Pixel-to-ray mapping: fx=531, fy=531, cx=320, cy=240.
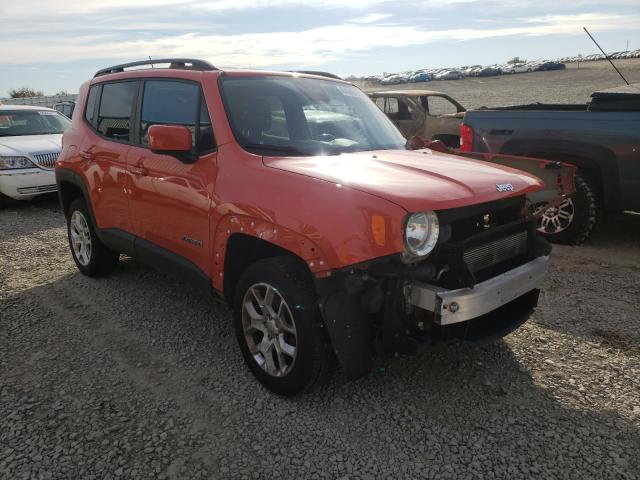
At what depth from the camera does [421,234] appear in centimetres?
267

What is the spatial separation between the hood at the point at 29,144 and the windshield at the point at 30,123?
1.06ft

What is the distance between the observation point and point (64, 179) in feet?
16.9

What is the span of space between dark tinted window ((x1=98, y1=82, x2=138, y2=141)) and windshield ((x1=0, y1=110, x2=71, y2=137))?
5972 mm

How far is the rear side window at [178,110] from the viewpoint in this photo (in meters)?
3.51

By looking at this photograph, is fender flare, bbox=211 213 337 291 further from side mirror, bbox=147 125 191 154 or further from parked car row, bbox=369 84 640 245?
parked car row, bbox=369 84 640 245

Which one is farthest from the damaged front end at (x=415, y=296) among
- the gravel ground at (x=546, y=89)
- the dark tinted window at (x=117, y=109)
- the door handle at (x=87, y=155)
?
the gravel ground at (x=546, y=89)

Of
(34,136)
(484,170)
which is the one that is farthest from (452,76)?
(484,170)

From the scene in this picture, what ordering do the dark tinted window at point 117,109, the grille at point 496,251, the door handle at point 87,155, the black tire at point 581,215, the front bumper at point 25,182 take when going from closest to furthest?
the grille at point 496,251 < the dark tinted window at point 117,109 < the door handle at point 87,155 < the black tire at point 581,215 < the front bumper at point 25,182

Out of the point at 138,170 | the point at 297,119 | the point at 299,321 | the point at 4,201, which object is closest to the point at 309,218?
the point at 299,321

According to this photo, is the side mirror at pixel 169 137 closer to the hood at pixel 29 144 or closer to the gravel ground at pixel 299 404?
the gravel ground at pixel 299 404

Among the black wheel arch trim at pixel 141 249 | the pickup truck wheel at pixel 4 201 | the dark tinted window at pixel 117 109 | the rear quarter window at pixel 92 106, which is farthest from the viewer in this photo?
the pickup truck wheel at pixel 4 201

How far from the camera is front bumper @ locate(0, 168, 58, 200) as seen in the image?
830 centimetres

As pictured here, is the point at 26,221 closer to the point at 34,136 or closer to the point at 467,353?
the point at 34,136

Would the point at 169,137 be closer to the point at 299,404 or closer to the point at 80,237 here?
the point at 299,404
